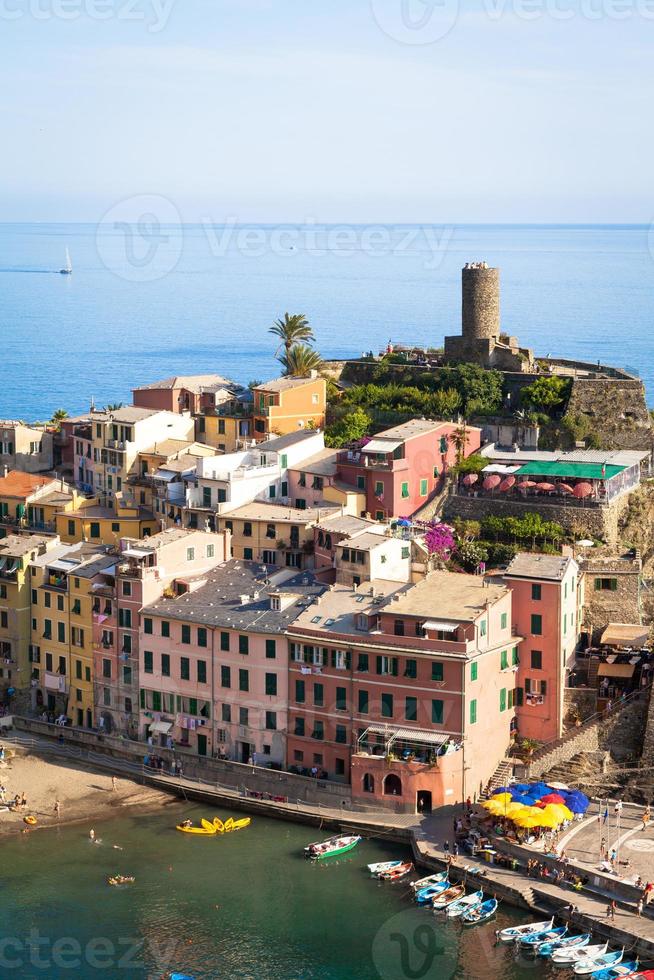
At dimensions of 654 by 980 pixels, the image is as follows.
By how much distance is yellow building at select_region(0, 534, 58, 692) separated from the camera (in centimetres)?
7212

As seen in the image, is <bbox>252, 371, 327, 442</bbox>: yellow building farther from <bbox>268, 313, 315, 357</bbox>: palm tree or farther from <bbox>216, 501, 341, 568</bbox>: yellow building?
<bbox>216, 501, 341, 568</bbox>: yellow building

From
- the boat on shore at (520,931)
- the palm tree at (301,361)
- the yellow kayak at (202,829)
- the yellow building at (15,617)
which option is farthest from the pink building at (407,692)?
the palm tree at (301,361)

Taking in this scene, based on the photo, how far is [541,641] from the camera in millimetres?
63438

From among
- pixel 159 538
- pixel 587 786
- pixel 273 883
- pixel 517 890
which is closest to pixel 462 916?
pixel 517 890

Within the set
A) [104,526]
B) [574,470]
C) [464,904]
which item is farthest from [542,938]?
[104,526]

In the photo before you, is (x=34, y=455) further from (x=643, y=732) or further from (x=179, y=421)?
(x=643, y=732)

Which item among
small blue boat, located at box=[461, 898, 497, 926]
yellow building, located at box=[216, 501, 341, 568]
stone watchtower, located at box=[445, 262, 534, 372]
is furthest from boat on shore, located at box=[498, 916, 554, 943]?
stone watchtower, located at box=[445, 262, 534, 372]

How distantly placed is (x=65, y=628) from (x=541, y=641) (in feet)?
70.4

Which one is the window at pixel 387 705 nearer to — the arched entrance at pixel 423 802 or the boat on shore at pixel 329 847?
the arched entrance at pixel 423 802

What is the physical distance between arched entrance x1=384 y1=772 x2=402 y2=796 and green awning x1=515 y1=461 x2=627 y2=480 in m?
18.5

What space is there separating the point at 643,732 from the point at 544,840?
27.9 ft

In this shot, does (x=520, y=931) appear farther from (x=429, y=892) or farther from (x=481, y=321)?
(x=481, y=321)


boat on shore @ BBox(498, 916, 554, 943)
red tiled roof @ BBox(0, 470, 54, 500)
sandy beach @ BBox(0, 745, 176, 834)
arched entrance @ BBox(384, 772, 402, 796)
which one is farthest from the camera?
red tiled roof @ BBox(0, 470, 54, 500)

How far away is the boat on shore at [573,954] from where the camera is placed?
1981 inches
